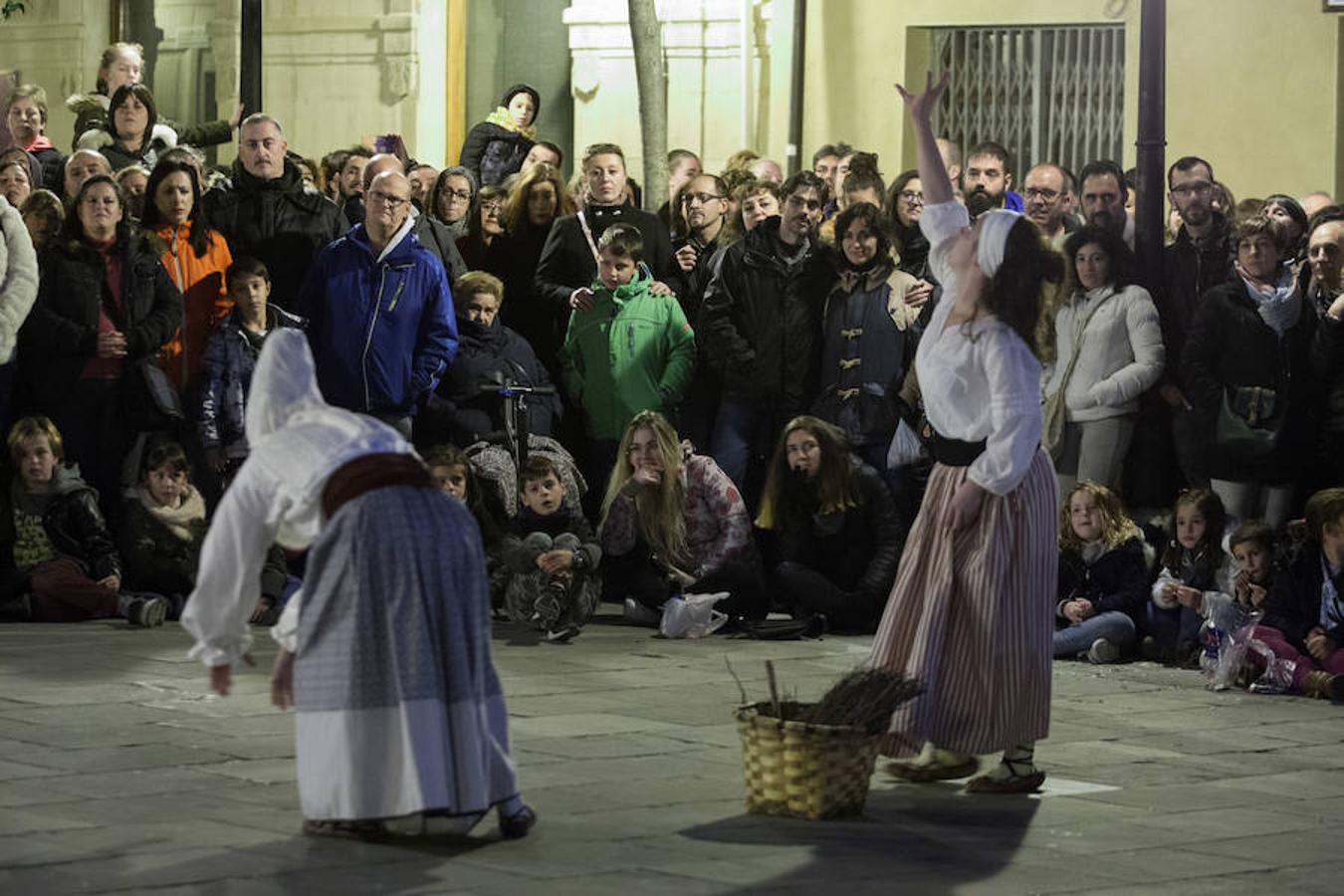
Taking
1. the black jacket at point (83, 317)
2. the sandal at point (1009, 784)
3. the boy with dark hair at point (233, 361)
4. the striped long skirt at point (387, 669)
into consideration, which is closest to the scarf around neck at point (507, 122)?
the boy with dark hair at point (233, 361)

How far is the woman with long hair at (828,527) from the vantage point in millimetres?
13516

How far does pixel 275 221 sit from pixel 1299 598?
5.64 metres

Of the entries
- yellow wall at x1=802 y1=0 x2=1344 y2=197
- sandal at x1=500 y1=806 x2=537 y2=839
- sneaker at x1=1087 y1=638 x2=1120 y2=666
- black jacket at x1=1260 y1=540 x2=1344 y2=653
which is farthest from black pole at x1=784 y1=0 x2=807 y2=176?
sandal at x1=500 y1=806 x2=537 y2=839

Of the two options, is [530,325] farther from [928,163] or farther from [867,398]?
[928,163]

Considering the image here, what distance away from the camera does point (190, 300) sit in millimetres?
14109

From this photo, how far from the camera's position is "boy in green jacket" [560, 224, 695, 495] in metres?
14.4

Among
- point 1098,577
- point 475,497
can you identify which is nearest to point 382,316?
point 475,497

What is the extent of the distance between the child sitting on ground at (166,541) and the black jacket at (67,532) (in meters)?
0.13

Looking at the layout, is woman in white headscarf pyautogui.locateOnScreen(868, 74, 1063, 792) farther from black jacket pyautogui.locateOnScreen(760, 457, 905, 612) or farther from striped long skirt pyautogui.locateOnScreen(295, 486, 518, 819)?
black jacket pyautogui.locateOnScreen(760, 457, 905, 612)

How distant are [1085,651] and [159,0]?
1496 cm

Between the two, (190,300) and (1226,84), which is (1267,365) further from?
(1226,84)

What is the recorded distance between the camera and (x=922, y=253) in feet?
46.4

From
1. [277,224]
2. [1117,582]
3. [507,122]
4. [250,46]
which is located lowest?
[1117,582]

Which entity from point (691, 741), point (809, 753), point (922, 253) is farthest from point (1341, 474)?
point (809, 753)
